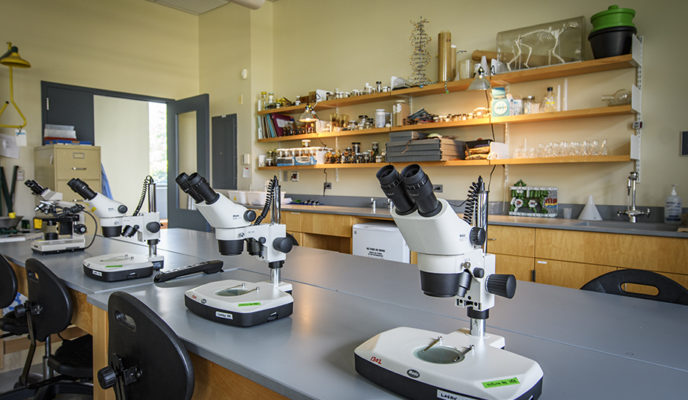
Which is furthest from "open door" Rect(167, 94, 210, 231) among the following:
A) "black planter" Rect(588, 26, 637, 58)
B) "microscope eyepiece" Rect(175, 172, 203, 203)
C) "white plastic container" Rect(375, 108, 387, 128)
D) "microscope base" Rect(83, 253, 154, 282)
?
"microscope eyepiece" Rect(175, 172, 203, 203)

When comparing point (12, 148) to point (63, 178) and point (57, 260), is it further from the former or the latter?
point (57, 260)

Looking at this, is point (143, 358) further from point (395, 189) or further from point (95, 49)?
point (95, 49)

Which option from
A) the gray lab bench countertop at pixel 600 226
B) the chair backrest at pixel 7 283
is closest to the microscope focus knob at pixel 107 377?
the chair backrest at pixel 7 283

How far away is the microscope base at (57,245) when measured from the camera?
242 centimetres

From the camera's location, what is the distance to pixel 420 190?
81 cm

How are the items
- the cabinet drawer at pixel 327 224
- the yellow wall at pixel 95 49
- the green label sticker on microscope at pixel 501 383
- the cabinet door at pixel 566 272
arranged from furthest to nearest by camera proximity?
1. the yellow wall at pixel 95 49
2. the cabinet drawer at pixel 327 224
3. the cabinet door at pixel 566 272
4. the green label sticker on microscope at pixel 501 383

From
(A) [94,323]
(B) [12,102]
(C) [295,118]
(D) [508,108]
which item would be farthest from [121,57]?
(A) [94,323]

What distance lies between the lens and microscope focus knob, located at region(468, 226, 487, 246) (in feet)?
3.05

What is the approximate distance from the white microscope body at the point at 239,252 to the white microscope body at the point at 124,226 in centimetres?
63

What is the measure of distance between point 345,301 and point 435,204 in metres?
0.75

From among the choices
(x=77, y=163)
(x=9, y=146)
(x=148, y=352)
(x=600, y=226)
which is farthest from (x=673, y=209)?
(x=9, y=146)

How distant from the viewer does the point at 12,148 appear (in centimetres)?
496

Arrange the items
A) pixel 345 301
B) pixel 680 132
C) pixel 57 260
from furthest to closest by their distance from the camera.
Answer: pixel 680 132 < pixel 57 260 < pixel 345 301

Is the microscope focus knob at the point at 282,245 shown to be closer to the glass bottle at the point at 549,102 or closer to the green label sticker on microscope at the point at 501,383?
the green label sticker on microscope at the point at 501,383
